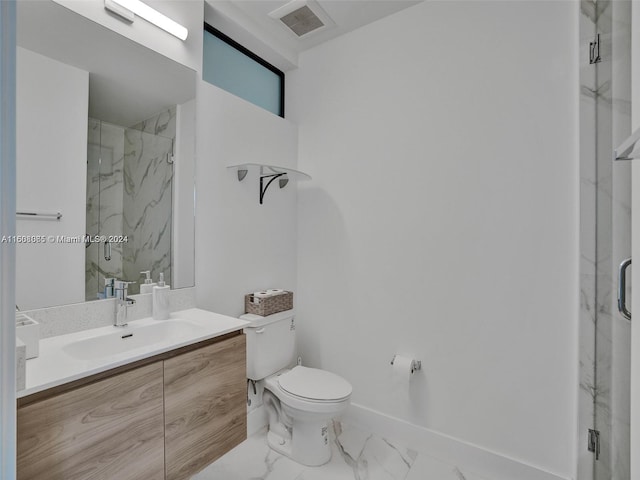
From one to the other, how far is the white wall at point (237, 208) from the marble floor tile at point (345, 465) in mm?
796

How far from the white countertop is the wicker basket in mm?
358

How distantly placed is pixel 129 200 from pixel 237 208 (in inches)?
24.3

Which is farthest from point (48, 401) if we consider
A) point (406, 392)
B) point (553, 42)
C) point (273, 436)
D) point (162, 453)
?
point (553, 42)

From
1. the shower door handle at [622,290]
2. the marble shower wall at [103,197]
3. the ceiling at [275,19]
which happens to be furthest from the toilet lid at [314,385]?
the ceiling at [275,19]

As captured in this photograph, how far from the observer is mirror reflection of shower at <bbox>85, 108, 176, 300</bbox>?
136cm

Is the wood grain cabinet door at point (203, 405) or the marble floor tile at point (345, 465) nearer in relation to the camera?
the wood grain cabinet door at point (203, 405)

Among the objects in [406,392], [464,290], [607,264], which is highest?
[607,264]

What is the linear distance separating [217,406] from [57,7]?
5.51 feet

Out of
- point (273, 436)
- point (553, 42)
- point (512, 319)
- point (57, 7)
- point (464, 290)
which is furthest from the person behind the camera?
point (273, 436)

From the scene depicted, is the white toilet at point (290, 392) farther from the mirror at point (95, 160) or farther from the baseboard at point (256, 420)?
the mirror at point (95, 160)

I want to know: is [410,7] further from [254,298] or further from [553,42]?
[254,298]

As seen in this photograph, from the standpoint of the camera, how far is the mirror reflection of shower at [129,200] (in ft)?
4.47

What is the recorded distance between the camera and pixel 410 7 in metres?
1.95

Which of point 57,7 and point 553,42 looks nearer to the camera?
point 57,7
